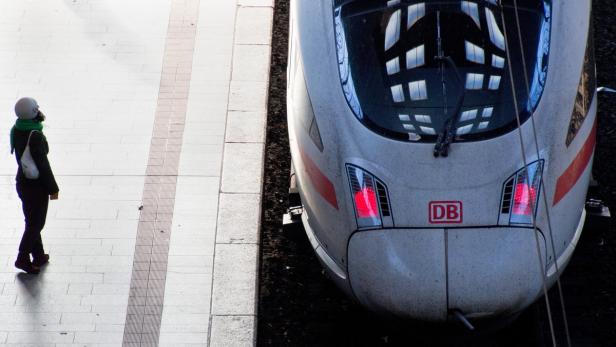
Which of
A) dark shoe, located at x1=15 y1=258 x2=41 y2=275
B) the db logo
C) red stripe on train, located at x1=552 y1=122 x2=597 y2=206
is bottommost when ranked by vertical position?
dark shoe, located at x1=15 y1=258 x2=41 y2=275

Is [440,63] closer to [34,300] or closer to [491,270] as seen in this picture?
[491,270]

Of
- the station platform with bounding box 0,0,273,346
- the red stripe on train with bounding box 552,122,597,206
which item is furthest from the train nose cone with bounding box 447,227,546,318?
the station platform with bounding box 0,0,273,346

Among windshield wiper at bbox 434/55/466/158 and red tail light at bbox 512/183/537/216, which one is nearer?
red tail light at bbox 512/183/537/216

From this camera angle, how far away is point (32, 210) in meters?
7.84

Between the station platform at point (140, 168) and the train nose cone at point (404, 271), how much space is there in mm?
1268

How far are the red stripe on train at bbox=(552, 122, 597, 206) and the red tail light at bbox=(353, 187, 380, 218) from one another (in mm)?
1152

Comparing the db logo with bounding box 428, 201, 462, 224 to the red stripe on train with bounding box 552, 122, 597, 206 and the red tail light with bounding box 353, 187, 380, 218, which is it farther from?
the red stripe on train with bounding box 552, 122, 597, 206

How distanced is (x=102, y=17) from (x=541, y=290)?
6037 mm

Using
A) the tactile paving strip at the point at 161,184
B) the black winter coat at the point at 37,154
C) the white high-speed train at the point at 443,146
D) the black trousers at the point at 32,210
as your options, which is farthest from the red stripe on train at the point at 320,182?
the black trousers at the point at 32,210

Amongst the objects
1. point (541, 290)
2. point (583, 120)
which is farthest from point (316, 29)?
point (541, 290)

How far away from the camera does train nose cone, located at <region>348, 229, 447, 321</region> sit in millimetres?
6516

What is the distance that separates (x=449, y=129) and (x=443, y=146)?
0.46 ft

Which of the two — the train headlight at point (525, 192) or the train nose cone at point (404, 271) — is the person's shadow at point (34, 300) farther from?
the train headlight at point (525, 192)

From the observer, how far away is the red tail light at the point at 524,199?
6.71 metres
